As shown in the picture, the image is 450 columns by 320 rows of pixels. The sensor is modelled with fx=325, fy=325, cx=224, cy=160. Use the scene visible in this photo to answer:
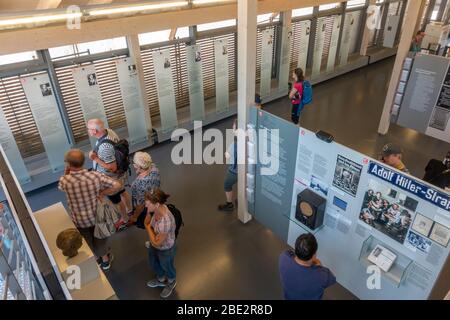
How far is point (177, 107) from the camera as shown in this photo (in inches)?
315

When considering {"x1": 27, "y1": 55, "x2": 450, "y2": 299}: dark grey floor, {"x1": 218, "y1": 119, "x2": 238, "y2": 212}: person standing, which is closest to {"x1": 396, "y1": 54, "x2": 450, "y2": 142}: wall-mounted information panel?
{"x1": 27, "y1": 55, "x2": 450, "y2": 299}: dark grey floor

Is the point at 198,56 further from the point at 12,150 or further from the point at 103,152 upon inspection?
the point at 12,150

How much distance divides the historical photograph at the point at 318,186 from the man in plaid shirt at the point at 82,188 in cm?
224

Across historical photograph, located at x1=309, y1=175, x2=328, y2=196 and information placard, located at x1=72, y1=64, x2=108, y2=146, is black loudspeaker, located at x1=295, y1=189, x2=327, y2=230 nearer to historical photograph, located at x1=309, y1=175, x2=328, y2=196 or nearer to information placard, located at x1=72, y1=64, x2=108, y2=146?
historical photograph, located at x1=309, y1=175, x2=328, y2=196

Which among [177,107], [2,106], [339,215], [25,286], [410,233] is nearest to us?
[25,286]

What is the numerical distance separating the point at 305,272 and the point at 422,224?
1.16 metres

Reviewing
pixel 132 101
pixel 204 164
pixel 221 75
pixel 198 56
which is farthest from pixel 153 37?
pixel 204 164

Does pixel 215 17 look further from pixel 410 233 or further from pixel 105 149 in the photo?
pixel 410 233

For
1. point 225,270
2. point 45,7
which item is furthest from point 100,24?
point 225,270

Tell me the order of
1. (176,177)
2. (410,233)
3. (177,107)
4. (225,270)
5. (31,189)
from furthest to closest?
(177,107) → (176,177) → (31,189) → (225,270) → (410,233)

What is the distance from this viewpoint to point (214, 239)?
484 centimetres

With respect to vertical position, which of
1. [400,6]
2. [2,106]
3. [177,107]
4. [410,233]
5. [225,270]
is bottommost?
[225,270]

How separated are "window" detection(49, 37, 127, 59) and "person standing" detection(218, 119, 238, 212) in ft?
10.3

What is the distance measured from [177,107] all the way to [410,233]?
609cm
